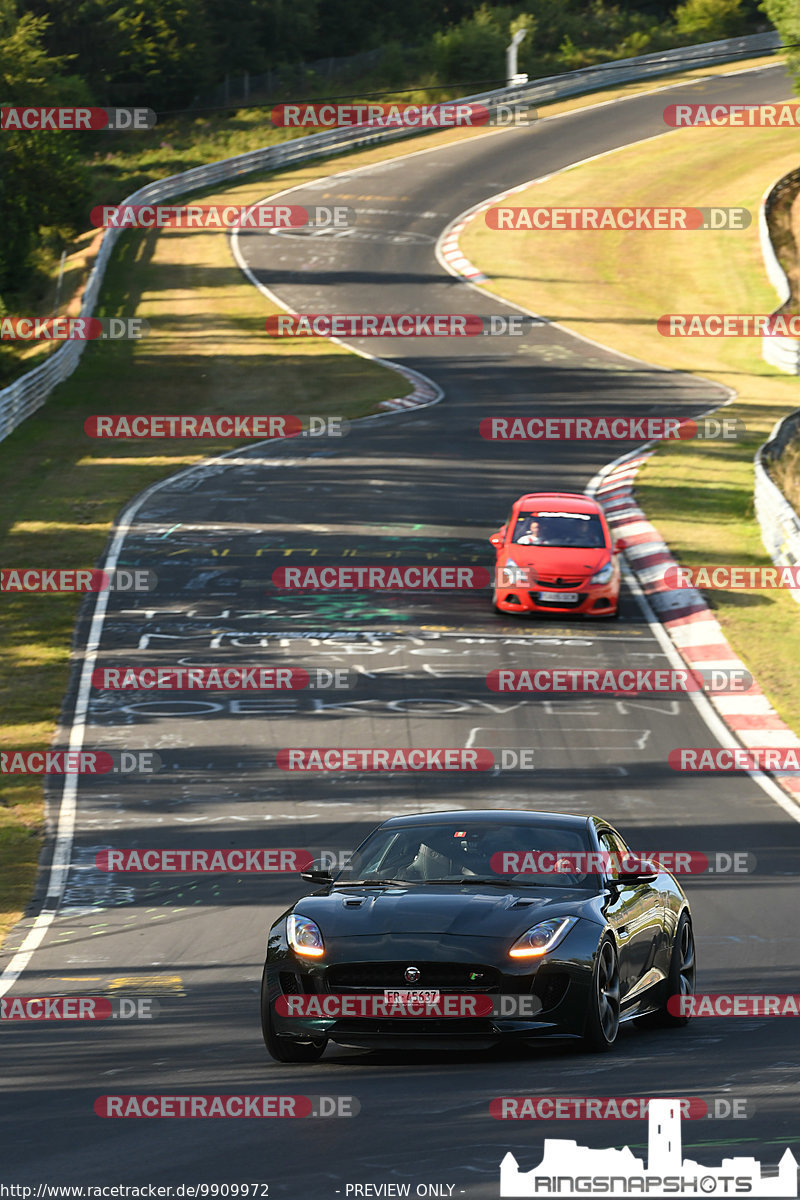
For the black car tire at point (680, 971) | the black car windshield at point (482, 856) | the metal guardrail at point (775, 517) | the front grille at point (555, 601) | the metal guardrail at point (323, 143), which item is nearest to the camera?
the black car windshield at point (482, 856)

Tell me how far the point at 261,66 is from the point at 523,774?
7185 cm

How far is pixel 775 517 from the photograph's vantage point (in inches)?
1067

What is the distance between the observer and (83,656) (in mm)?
22438

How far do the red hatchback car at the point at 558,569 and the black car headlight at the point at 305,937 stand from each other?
15.7 metres

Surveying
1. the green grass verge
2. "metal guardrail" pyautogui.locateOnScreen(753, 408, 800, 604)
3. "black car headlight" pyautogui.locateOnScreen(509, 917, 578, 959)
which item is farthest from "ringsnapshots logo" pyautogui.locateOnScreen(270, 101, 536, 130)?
"black car headlight" pyautogui.locateOnScreen(509, 917, 578, 959)

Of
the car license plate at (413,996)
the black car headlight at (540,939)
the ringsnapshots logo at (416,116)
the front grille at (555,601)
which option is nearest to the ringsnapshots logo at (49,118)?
the ringsnapshots logo at (416,116)

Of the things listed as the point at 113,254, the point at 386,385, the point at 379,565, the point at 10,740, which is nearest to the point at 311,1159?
the point at 10,740

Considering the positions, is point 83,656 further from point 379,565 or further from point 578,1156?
point 578,1156

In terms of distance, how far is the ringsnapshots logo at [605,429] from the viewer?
36469mm

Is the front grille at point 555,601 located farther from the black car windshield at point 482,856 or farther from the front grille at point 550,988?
the front grille at point 550,988

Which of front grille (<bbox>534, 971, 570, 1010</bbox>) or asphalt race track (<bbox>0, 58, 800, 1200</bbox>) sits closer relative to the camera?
asphalt race track (<bbox>0, 58, 800, 1200</bbox>)

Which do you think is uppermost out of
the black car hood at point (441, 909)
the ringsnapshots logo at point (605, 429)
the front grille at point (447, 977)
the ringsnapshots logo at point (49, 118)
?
the ringsnapshots logo at point (49, 118)

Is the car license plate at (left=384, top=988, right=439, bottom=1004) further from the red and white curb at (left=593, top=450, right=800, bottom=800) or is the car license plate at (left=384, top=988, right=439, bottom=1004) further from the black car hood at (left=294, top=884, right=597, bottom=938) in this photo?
the red and white curb at (left=593, top=450, right=800, bottom=800)

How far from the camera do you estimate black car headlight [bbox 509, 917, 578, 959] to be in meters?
8.44
